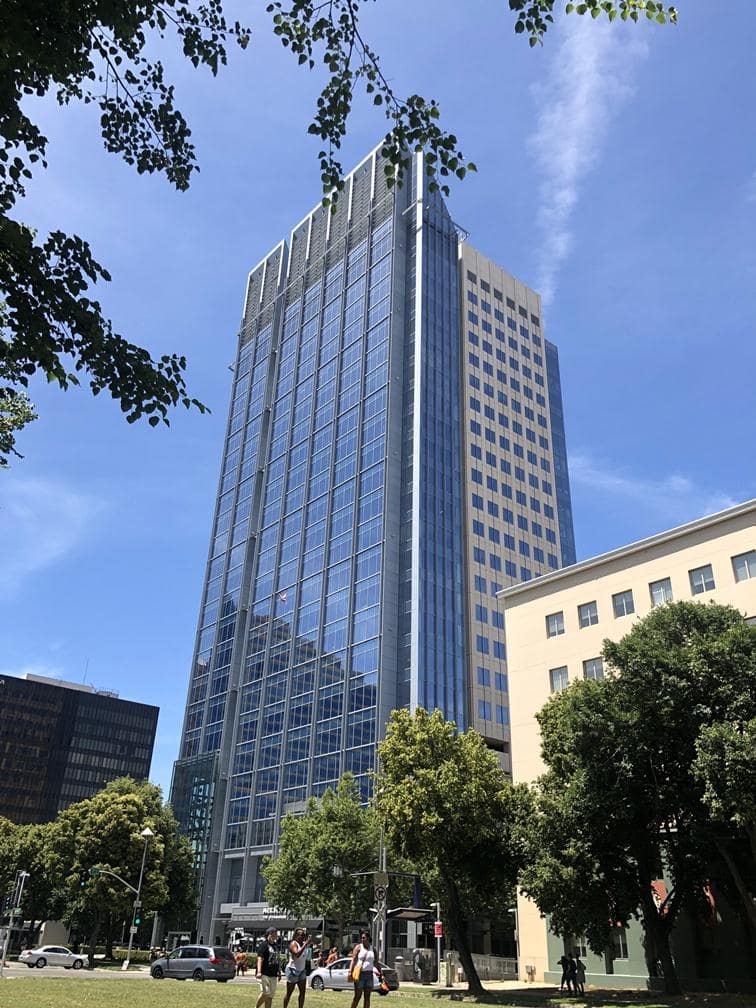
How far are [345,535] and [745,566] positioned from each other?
52068 mm

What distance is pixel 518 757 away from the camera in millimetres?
52031

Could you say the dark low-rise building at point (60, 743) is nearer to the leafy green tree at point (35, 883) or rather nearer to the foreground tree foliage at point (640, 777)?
the leafy green tree at point (35, 883)

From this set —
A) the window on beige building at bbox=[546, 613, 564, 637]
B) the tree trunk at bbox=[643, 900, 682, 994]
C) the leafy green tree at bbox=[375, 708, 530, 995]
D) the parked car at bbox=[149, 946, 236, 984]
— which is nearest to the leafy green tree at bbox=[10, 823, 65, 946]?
the parked car at bbox=[149, 946, 236, 984]

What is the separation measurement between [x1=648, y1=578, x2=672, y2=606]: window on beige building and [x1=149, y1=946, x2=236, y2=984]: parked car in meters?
32.3

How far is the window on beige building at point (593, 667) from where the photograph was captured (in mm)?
48312

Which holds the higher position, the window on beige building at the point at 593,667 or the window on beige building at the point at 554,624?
the window on beige building at the point at 554,624

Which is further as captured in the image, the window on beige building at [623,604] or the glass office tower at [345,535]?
the glass office tower at [345,535]

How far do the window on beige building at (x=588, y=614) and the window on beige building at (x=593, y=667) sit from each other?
228cm

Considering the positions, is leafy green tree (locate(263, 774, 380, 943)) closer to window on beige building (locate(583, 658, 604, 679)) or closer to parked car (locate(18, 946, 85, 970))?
parked car (locate(18, 946, 85, 970))

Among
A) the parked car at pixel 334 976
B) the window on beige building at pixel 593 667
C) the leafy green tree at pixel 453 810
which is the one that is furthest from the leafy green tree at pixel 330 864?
the window on beige building at pixel 593 667

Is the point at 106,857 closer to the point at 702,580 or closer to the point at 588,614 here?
the point at 588,614

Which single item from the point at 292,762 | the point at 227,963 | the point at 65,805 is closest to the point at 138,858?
the point at 227,963

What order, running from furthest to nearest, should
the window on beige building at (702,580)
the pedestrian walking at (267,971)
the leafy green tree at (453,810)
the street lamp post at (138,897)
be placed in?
the street lamp post at (138,897)
the window on beige building at (702,580)
the leafy green tree at (453,810)
the pedestrian walking at (267,971)

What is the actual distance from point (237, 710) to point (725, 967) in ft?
223
